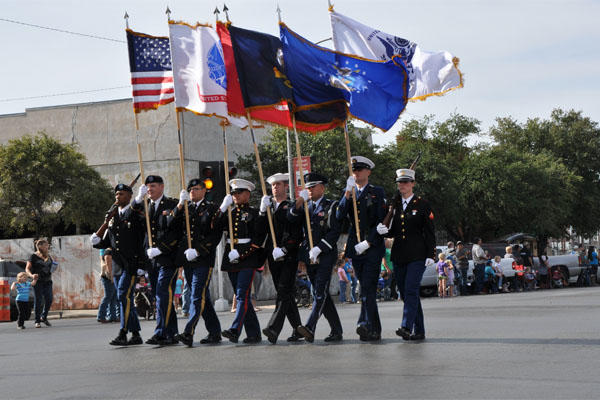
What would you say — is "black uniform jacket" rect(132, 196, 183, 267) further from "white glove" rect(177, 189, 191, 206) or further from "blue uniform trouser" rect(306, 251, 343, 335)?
"blue uniform trouser" rect(306, 251, 343, 335)

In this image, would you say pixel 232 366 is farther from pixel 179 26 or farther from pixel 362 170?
pixel 179 26

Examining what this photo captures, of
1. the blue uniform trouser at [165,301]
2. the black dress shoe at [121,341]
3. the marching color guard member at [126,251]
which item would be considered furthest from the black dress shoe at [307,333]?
the black dress shoe at [121,341]

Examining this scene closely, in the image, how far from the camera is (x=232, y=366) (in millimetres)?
8281

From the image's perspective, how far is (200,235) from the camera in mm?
10602

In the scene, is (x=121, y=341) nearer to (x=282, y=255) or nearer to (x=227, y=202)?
(x=227, y=202)

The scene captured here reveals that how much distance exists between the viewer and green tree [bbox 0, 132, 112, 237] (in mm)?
38719

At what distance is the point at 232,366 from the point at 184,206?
2.75 m

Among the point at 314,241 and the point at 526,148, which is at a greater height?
the point at 526,148

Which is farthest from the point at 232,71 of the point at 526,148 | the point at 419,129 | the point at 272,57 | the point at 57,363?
the point at 526,148

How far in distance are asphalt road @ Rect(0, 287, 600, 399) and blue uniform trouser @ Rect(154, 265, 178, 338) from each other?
13.3 inches

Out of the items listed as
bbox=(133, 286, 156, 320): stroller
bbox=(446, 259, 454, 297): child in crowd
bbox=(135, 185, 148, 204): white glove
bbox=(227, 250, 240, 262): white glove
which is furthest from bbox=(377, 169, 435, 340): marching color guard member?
bbox=(446, 259, 454, 297): child in crowd

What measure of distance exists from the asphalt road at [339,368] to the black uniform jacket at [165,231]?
3.63 ft

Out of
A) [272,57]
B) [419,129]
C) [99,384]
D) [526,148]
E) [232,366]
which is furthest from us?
[526,148]

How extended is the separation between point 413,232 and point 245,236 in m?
2.06
